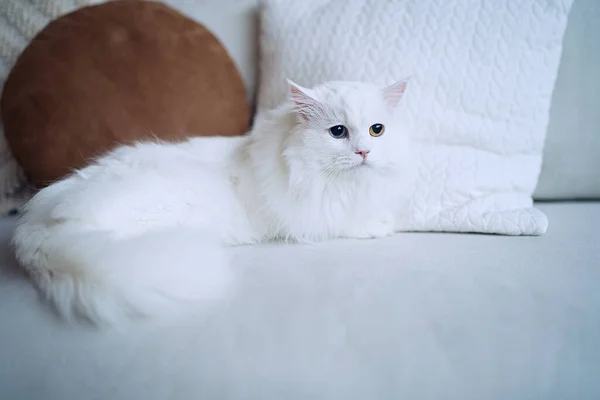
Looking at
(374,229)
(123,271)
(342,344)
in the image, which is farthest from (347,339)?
(374,229)

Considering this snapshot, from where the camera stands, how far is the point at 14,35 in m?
1.42

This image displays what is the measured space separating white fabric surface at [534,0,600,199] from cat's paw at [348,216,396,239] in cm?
60

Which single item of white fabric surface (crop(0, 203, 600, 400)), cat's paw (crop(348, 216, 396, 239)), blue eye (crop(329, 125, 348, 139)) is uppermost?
blue eye (crop(329, 125, 348, 139))

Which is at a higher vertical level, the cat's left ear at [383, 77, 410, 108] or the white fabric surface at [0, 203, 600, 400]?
the cat's left ear at [383, 77, 410, 108]

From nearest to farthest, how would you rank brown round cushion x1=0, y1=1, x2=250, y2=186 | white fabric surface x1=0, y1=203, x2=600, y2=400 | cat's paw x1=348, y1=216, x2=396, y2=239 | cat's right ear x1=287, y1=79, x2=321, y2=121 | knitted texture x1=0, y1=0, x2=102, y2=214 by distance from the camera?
white fabric surface x1=0, y1=203, x2=600, y2=400
cat's right ear x1=287, y1=79, x2=321, y2=121
cat's paw x1=348, y1=216, x2=396, y2=239
brown round cushion x1=0, y1=1, x2=250, y2=186
knitted texture x1=0, y1=0, x2=102, y2=214

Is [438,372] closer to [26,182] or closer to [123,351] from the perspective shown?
[123,351]

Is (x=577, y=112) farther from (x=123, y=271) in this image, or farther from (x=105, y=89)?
(x=105, y=89)

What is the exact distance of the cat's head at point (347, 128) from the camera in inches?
41.5

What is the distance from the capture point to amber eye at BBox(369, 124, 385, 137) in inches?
42.7

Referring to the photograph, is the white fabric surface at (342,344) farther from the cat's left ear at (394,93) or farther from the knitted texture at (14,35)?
the knitted texture at (14,35)

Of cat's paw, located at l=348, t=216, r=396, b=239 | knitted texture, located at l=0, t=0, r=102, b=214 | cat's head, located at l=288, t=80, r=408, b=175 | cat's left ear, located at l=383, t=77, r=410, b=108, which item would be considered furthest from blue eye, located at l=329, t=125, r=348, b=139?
knitted texture, located at l=0, t=0, r=102, b=214

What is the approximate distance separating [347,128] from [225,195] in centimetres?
39

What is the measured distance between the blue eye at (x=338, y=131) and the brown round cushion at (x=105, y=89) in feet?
1.54

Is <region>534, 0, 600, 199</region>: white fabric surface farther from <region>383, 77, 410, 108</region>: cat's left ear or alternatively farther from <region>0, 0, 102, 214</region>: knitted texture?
<region>0, 0, 102, 214</region>: knitted texture
